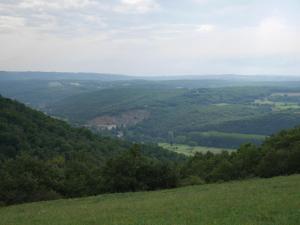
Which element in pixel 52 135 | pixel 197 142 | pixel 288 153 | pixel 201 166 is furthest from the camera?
pixel 197 142

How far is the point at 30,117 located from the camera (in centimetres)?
8744

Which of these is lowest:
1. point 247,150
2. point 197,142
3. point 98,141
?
point 197,142

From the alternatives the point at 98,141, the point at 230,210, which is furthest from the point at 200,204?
the point at 98,141

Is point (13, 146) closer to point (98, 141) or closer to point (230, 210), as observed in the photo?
point (98, 141)

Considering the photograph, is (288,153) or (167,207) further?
(288,153)

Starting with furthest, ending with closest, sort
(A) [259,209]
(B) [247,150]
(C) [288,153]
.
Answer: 1. (B) [247,150]
2. (C) [288,153]
3. (A) [259,209]

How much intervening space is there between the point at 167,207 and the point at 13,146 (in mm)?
57140

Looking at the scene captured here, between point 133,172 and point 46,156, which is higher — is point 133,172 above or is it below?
above

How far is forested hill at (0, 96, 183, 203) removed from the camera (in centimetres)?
3725

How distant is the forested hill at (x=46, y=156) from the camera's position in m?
37.2

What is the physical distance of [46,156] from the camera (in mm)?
71375

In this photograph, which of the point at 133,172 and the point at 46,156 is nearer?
the point at 133,172

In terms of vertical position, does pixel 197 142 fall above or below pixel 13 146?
below

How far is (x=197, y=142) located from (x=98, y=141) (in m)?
64.1
